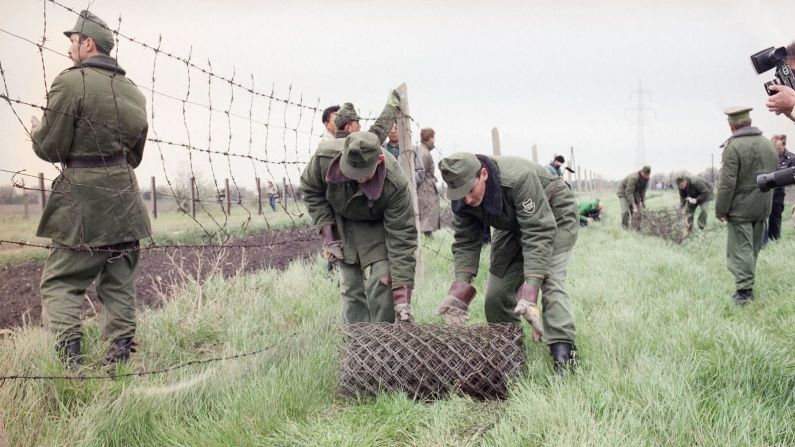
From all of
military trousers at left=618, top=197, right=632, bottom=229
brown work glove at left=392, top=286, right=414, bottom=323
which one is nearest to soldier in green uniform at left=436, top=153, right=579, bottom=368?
brown work glove at left=392, top=286, right=414, bottom=323

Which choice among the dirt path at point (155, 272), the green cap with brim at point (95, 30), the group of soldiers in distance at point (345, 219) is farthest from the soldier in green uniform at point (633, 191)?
the green cap with brim at point (95, 30)

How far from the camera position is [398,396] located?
3.06 m

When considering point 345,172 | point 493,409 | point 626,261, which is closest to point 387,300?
point 345,172

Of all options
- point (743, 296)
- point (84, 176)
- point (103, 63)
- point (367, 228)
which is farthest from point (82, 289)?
point (743, 296)

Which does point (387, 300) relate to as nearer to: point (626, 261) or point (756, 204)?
point (756, 204)

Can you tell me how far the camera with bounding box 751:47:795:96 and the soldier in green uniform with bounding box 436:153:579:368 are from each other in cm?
128

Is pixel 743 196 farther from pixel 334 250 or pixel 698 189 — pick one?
pixel 698 189

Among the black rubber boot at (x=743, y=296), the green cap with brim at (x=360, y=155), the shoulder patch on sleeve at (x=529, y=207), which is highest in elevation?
the green cap with brim at (x=360, y=155)

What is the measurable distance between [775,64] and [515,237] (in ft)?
5.74

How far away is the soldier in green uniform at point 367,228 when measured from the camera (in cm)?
386

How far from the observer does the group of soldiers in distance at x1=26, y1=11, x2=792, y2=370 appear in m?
3.39

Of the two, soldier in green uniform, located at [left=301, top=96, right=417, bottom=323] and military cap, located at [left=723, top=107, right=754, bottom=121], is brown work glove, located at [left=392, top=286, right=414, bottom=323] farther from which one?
military cap, located at [left=723, top=107, right=754, bottom=121]

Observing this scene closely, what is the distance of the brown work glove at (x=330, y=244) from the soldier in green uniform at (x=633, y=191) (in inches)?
393

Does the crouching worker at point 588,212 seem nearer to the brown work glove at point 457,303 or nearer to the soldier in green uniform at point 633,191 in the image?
the soldier in green uniform at point 633,191
